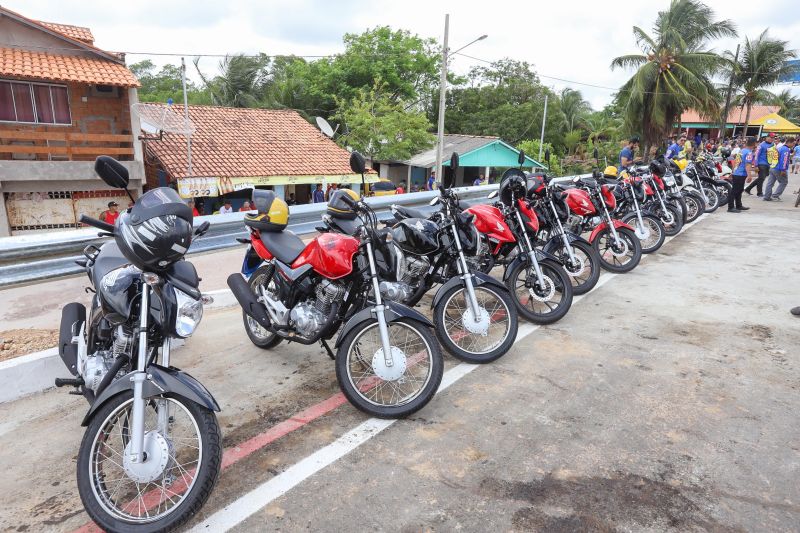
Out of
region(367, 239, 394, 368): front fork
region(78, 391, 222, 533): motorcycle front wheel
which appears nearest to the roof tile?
region(367, 239, 394, 368): front fork

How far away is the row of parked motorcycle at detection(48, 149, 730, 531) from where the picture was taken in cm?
242

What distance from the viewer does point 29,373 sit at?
3.70 meters

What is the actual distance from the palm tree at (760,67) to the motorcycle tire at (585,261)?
1543 inches

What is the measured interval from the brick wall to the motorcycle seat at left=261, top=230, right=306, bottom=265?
1570 centimetres

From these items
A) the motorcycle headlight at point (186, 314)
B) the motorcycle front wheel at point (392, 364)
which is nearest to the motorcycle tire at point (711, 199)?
the motorcycle front wheel at point (392, 364)

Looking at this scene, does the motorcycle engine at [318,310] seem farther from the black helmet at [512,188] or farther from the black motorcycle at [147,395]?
the black helmet at [512,188]

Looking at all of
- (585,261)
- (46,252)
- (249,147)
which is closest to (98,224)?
(46,252)

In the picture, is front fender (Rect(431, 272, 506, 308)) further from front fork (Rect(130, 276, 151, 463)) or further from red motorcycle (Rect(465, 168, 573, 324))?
front fork (Rect(130, 276, 151, 463))

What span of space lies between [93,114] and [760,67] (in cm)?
4156

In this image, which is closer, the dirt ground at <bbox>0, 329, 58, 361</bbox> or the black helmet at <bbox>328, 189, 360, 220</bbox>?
the dirt ground at <bbox>0, 329, 58, 361</bbox>

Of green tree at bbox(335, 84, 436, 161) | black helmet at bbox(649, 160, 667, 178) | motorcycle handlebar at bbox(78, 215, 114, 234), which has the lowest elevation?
motorcycle handlebar at bbox(78, 215, 114, 234)

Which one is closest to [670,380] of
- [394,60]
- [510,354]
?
[510,354]

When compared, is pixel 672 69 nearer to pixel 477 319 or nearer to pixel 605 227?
pixel 605 227

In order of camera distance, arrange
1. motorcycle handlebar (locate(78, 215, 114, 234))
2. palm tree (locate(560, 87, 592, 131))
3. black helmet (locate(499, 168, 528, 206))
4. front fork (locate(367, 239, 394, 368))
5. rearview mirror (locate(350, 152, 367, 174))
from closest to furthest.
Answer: motorcycle handlebar (locate(78, 215, 114, 234))
front fork (locate(367, 239, 394, 368))
rearview mirror (locate(350, 152, 367, 174))
black helmet (locate(499, 168, 528, 206))
palm tree (locate(560, 87, 592, 131))
